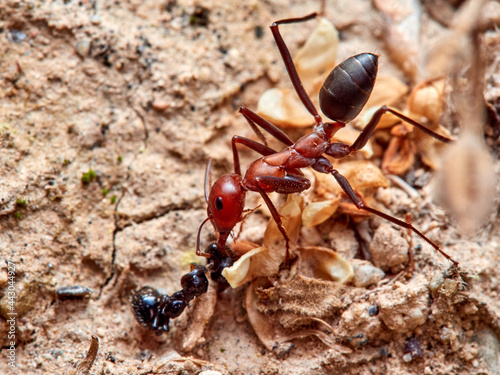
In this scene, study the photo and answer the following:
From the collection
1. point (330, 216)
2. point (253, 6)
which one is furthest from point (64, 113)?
point (330, 216)

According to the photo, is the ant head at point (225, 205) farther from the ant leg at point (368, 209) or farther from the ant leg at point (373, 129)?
the ant leg at point (373, 129)

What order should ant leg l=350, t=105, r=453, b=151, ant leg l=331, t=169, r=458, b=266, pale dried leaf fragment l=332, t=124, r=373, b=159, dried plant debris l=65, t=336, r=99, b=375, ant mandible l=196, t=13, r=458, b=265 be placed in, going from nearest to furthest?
dried plant debris l=65, t=336, r=99, b=375 → ant leg l=331, t=169, r=458, b=266 → ant mandible l=196, t=13, r=458, b=265 → ant leg l=350, t=105, r=453, b=151 → pale dried leaf fragment l=332, t=124, r=373, b=159

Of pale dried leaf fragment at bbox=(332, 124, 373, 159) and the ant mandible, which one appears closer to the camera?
the ant mandible

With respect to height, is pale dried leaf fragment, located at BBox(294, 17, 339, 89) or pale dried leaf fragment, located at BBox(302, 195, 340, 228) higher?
pale dried leaf fragment, located at BBox(294, 17, 339, 89)

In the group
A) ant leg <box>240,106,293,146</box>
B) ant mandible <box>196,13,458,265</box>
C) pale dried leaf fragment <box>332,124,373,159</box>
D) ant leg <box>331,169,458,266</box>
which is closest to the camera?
ant leg <box>331,169,458,266</box>

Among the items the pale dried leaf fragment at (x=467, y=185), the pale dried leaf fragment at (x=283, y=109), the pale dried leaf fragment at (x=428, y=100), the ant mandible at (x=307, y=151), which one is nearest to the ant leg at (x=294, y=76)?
the ant mandible at (x=307, y=151)

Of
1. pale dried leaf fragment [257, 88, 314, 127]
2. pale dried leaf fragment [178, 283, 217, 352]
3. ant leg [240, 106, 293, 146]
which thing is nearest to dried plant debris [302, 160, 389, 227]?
ant leg [240, 106, 293, 146]

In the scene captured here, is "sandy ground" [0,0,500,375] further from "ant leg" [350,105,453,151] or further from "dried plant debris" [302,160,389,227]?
"ant leg" [350,105,453,151]

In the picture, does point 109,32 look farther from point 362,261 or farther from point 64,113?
point 362,261
